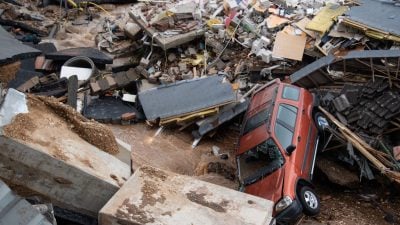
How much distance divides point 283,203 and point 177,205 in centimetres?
377

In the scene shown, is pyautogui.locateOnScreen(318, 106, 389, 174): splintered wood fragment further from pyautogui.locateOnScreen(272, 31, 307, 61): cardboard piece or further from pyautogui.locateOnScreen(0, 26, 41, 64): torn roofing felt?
pyautogui.locateOnScreen(0, 26, 41, 64): torn roofing felt

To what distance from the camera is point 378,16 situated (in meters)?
12.8

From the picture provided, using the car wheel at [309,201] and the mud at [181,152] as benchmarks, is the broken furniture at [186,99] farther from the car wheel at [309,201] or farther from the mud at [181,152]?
the car wheel at [309,201]

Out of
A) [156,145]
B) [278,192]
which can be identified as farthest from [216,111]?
[278,192]

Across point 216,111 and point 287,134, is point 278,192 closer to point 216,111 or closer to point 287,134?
point 287,134

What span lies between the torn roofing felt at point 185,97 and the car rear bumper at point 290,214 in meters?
4.15

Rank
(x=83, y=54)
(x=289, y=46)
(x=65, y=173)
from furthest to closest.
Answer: (x=83, y=54), (x=289, y=46), (x=65, y=173)

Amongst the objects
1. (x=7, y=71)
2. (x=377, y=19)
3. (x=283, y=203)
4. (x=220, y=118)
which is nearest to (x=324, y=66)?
(x=377, y=19)

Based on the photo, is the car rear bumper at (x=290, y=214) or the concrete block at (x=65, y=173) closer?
the concrete block at (x=65, y=173)

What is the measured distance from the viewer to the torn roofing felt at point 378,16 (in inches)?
485

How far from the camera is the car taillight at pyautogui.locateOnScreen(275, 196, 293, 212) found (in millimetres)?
9145

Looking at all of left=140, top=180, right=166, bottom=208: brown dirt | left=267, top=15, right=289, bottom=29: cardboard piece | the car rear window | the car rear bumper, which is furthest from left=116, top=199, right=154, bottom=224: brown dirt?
left=267, top=15, right=289, bottom=29: cardboard piece

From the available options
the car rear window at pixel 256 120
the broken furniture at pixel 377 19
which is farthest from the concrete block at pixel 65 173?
the broken furniture at pixel 377 19

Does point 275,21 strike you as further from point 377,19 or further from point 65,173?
point 65,173
